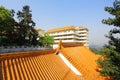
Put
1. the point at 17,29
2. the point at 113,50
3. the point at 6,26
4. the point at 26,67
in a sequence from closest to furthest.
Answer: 1. the point at 26,67
2. the point at 113,50
3. the point at 6,26
4. the point at 17,29

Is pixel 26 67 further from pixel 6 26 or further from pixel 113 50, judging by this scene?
pixel 6 26

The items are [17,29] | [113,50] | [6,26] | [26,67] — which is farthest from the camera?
[17,29]

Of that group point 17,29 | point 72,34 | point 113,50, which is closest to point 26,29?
point 17,29

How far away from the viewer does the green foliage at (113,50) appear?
1343cm

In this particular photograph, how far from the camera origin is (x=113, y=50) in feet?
45.2

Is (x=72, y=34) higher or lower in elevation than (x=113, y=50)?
lower

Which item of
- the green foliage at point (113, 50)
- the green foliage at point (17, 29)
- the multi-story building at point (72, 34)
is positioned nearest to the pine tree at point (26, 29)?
the green foliage at point (17, 29)

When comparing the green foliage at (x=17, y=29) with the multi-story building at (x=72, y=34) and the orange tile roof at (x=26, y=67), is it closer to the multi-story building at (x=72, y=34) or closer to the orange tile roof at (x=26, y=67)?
the orange tile roof at (x=26, y=67)

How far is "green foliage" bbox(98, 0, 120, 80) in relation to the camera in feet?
44.1

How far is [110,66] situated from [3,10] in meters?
41.3

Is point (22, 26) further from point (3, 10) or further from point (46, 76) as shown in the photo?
point (46, 76)

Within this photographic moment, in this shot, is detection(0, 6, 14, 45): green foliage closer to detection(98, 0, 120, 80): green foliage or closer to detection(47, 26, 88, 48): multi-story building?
detection(98, 0, 120, 80): green foliage

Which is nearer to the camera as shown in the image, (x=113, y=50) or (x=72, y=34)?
(x=113, y=50)

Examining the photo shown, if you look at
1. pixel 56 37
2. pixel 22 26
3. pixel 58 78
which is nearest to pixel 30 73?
pixel 58 78
